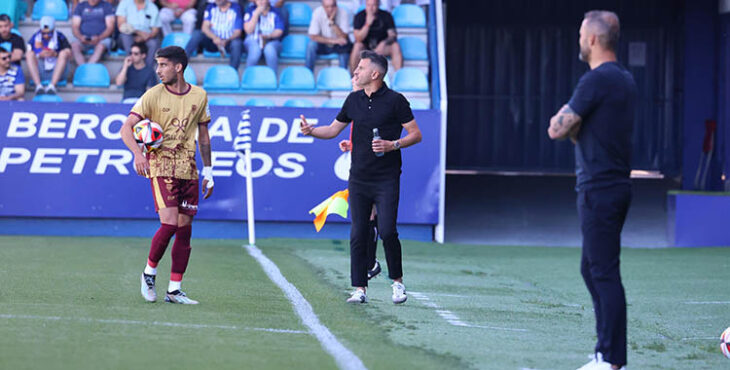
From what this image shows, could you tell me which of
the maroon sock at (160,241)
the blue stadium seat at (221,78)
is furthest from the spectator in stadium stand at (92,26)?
the maroon sock at (160,241)

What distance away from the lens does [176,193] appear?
771cm

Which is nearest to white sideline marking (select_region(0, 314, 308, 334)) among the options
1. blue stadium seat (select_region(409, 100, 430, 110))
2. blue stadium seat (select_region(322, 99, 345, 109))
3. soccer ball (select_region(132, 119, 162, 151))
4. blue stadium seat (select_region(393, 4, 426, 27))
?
soccer ball (select_region(132, 119, 162, 151))

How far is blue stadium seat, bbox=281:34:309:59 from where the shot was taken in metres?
17.0

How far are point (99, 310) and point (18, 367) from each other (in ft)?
6.77

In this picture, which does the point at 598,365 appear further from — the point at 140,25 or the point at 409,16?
the point at 409,16

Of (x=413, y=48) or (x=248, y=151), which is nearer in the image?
(x=248, y=151)

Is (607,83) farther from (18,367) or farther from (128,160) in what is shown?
(128,160)

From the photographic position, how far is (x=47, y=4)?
17.6 metres

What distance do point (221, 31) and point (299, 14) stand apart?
1538 millimetres

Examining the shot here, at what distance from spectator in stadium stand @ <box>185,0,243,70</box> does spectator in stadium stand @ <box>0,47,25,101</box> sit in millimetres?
2627

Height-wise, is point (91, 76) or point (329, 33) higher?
point (329, 33)

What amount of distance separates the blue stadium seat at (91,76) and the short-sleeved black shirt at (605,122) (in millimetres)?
12077

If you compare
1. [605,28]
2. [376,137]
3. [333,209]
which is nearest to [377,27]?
[333,209]

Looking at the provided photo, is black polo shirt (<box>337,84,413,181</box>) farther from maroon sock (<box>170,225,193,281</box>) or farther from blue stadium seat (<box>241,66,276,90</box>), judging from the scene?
blue stadium seat (<box>241,66,276,90</box>)
